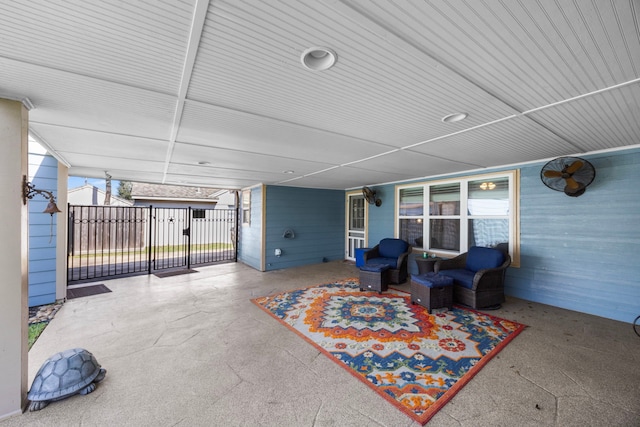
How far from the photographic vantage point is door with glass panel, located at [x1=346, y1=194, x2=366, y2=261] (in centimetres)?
779

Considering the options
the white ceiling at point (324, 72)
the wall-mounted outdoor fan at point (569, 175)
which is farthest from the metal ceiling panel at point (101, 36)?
the wall-mounted outdoor fan at point (569, 175)

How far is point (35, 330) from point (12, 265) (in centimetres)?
218

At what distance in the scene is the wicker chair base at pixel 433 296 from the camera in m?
3.72

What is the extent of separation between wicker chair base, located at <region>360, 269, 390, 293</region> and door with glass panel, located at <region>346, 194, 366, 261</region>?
9.23 ft

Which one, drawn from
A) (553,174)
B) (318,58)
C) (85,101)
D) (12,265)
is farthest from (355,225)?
(12,265)

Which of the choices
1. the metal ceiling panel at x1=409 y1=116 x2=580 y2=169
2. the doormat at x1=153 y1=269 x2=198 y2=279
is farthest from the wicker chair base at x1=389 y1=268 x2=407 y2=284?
the doormat at x1=153 y1=269 x2=198 y2=279

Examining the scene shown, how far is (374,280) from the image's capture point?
4.72 meters

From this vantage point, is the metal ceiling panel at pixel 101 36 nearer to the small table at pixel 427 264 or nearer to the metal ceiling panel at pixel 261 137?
the metal ceiling panel at pixel 261 137

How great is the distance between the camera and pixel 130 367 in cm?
244

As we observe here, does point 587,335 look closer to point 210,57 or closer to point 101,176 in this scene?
point 210,57

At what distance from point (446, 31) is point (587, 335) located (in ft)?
13.1

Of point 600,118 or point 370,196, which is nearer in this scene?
point 600,118

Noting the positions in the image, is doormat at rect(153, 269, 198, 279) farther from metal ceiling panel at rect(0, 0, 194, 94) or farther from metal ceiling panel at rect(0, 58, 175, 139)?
metal ceiling panel at rect(0, 0, 194, 94)

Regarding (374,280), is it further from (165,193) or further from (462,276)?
(165,193)
